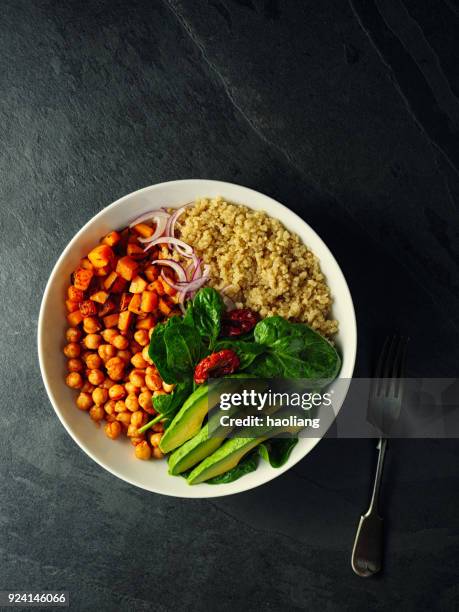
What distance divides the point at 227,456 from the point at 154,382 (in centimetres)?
46

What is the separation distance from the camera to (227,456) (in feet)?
8.59

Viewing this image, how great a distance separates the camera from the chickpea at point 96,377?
9.30 ft

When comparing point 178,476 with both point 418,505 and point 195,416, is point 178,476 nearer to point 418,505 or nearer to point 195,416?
point 195,416

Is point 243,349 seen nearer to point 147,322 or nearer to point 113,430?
point 147,322

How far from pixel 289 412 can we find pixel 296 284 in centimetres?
55

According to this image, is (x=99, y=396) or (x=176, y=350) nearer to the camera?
(x=176, y=350)

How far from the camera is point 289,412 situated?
269cm

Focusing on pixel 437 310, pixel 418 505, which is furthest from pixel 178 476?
pixel 437 310

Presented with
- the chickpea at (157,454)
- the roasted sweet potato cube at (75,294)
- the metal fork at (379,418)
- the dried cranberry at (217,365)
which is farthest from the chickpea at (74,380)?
the metal fork at (379,418)

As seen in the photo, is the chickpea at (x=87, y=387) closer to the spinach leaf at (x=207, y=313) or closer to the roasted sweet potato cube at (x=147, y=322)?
the roasted sweet potato cube at (x=147, y=322)

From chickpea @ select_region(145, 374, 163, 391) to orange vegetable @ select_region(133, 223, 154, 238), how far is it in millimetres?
623

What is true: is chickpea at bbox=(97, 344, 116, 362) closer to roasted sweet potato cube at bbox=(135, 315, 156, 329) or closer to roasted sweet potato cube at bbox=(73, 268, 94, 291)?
Result: roasted sweet potato cube at bbox=(135, 315, 156, 329)

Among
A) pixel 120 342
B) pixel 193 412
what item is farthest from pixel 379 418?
pixel 120 342

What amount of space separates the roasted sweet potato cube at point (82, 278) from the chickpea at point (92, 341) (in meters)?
0.22
